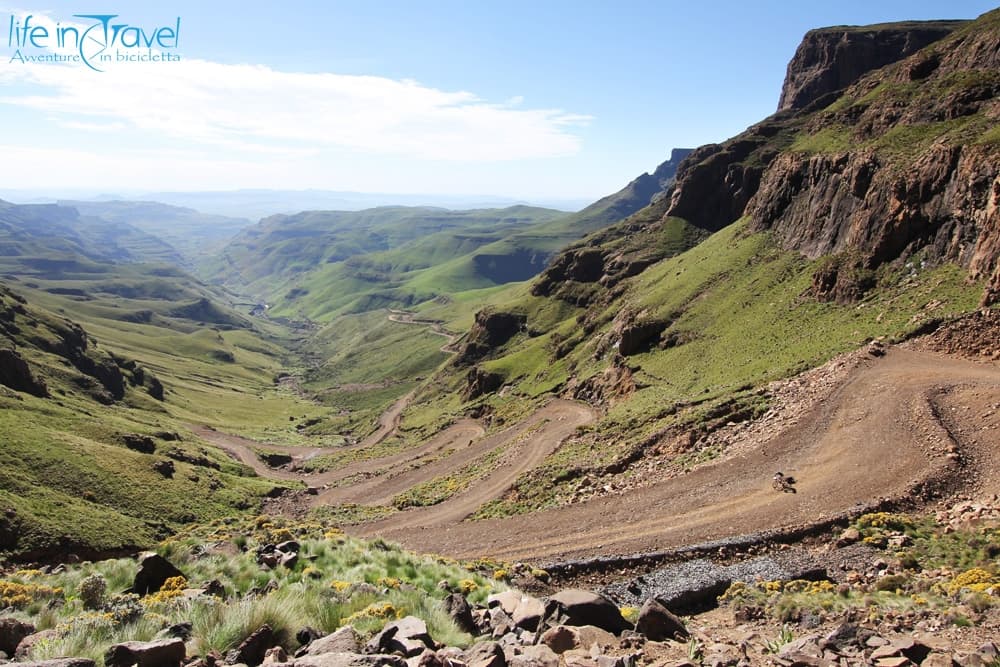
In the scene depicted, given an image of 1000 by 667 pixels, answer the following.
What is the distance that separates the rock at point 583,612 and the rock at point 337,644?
5467mm

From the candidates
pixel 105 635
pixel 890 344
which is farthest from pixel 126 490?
pixel 890 344

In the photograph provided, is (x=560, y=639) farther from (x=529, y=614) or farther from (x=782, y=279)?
(x=782, y=279)

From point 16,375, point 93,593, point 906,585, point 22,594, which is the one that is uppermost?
point 22,594

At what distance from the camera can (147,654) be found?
392 inches

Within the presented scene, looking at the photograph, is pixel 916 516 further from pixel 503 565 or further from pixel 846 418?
pixel 503 565

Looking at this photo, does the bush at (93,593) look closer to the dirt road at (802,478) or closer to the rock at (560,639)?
the rock at (560,639)

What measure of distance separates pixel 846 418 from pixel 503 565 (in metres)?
25.4

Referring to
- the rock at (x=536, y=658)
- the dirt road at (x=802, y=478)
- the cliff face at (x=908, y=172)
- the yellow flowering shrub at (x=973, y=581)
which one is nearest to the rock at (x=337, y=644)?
the rock at (x=536, y=658)

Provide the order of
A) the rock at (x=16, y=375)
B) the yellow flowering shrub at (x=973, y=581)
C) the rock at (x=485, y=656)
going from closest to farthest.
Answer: the rock at (x=485, y=656)
the yellow flowering shrub at (x=973, y=581)
the rock at (x=16, y=375)

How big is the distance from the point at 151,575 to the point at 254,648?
28.8 ft

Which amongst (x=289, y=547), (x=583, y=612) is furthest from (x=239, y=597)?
(x=583, y=612)

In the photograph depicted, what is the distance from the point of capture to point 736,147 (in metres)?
133

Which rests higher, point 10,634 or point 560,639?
point 10,634

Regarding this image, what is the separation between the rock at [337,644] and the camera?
11258 millimetres
